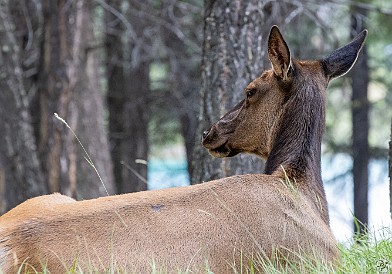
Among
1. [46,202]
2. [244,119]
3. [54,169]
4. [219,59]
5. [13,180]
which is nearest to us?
[46,202]

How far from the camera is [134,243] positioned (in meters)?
5.16

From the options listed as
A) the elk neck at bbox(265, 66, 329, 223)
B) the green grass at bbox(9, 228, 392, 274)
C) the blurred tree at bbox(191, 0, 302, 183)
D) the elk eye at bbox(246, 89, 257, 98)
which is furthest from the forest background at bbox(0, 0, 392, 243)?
the elk eye at bbox(246, 89, 257, 98)

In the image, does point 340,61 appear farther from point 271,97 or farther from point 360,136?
point 360,136

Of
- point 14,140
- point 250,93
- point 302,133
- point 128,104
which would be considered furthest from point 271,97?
point 128,104

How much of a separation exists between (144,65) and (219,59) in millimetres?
9958

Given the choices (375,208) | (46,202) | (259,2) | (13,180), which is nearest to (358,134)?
(375,208)

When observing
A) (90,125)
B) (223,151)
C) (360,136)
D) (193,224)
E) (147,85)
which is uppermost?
(147,85)

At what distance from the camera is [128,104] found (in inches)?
712

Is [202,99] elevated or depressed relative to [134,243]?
elevated

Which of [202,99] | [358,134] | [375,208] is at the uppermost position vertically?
[202,99]

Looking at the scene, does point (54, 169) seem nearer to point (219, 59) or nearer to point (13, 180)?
point (13, 180)

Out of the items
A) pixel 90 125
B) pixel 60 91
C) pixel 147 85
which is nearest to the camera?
pixel 60 91

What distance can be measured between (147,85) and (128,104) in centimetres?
55

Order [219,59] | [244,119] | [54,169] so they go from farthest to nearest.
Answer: [54,169] → [219,59] → [244,119]
